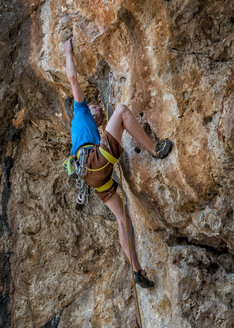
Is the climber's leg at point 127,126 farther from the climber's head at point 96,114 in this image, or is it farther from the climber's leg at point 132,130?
the climber's head at point 96,114

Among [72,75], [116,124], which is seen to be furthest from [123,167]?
[72,75]

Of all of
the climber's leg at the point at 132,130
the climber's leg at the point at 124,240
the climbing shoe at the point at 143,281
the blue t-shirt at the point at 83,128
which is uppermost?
the blue t-shirt at the point at 83,128

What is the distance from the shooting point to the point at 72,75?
13.2 feet

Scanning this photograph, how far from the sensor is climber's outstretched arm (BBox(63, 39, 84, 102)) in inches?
155

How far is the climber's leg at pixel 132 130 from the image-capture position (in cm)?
370

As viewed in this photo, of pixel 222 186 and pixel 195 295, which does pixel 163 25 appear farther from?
pixel 195 295

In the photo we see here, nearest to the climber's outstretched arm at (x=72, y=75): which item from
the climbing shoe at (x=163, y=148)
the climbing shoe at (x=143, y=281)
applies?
the climbing shoe at (x=163, y=148)

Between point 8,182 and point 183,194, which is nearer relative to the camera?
point 183,194

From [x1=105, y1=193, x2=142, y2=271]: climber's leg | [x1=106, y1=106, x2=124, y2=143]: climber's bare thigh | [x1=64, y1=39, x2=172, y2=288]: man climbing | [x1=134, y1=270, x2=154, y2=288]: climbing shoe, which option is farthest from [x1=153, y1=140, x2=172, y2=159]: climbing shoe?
[x1=134, y1=270, x2=154, y2=288]: climbing shoe

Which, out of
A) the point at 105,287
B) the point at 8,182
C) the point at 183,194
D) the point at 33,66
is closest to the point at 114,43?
the point at 33,66

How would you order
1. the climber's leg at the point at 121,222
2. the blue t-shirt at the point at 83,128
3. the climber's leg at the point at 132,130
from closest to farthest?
the climber's leg at the point at 132,130 < the blue t-shirt at the point at 83,128 < the climber's leg at the point at 121,222

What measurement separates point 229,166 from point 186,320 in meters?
1.51

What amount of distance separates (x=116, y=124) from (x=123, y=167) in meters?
0.58

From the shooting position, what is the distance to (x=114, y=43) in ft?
14.0
